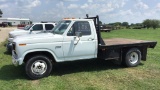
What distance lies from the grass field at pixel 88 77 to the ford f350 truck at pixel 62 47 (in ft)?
1.59

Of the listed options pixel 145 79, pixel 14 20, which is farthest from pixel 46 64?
pixel 14 20

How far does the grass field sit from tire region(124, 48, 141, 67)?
0.23 m

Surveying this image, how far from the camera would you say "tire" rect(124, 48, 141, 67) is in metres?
9.27

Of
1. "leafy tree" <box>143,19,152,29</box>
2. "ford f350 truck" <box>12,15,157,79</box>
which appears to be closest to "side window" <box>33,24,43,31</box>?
"ford f350 truck" <box>12,15,157,79</box>

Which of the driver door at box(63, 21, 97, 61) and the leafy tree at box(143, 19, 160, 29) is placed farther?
the leafy tree at box(143, 19, 160, 29)

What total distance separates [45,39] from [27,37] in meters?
0.56

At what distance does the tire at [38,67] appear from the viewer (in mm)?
7480

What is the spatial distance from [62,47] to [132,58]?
314 cm

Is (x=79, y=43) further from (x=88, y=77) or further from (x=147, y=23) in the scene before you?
(x=147, y=23)

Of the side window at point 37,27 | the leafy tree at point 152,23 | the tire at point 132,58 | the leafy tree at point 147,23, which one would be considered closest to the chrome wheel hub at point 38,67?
the tire at point 132,58

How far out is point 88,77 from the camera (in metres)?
7.78

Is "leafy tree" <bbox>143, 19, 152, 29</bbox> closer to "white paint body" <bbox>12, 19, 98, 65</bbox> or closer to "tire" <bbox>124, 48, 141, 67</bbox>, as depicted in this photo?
"tire" <bbox>124, 48, 141, 67</bbox>

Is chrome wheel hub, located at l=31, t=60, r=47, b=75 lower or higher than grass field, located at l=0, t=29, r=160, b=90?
higher

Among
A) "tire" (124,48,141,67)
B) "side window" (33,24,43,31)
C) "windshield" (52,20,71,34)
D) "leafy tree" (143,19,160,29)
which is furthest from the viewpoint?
"leafy tree" (143,19,160,29)
